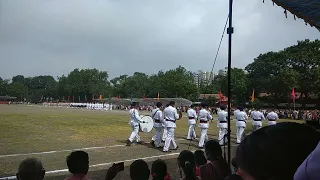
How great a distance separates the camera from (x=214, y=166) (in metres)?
3.91

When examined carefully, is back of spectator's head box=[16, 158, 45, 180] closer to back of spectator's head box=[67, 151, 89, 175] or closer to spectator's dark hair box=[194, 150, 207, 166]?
back of spectator's head box=[67, 151, 89, 175]

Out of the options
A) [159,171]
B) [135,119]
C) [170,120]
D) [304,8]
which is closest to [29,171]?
[159,171]

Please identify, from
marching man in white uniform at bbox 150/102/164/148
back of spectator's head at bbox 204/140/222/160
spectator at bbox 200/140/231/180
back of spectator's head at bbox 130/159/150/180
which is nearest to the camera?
back of spectator's head at bbox 130/159/150/180

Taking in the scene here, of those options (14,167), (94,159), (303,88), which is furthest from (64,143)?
(303,88)

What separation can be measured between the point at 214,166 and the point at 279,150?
9.13ft

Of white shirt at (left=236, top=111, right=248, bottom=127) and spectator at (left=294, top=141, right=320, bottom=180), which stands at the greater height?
spectator at (left=294, top=141, right=320, bottom=180)

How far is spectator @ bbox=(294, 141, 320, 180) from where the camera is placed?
106 cm

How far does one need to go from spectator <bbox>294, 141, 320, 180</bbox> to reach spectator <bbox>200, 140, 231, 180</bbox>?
275 centimetres

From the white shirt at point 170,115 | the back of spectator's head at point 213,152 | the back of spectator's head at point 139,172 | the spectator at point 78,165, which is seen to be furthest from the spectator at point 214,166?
the white shirt at point 170,115

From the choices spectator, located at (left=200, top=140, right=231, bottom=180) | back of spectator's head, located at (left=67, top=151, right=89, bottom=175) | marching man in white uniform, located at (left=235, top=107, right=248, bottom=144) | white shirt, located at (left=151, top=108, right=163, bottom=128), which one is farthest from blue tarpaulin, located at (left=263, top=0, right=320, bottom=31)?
marching man in white uniform, located at (left=235, top=107, right=248, bottom=144)

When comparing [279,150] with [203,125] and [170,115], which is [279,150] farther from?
[203,125]

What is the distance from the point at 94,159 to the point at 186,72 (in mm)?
81279

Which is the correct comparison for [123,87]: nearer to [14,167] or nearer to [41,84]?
[41,84]

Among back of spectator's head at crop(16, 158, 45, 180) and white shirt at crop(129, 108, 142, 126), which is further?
white shirt at crop(129, 108, 142, 126)
